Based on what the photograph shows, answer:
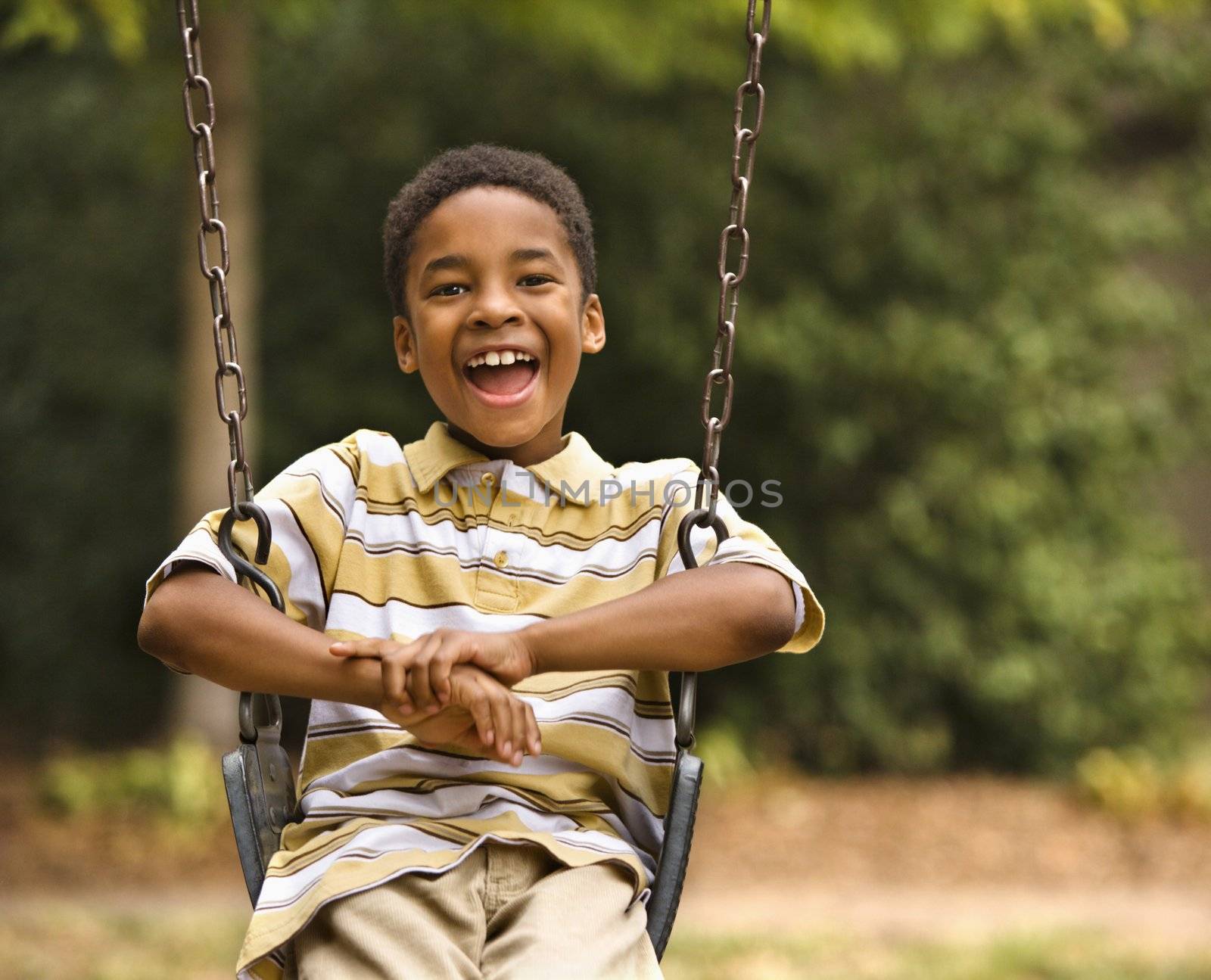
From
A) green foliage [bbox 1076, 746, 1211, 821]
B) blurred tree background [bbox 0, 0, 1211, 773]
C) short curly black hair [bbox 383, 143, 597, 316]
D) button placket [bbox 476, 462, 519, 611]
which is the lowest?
button placket [bbox 476, 462, 519, 611]

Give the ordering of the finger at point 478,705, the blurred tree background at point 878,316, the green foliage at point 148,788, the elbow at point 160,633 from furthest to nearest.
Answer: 1. the blurred tree background at point 878,316
2. the green foliage at point 148,788
3. the elbow at point 160,633
4. the finger at point 478,705

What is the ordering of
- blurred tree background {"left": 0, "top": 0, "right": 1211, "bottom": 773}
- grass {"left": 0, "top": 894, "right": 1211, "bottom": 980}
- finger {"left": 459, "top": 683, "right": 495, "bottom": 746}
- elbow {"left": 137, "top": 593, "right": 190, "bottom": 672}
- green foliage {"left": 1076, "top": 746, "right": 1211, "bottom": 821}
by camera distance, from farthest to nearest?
blurred tree background {"left": 0, "top": 0, "right": 1211, "bottom": 773} < green foliage {"left": 1076, "top": 746, "right": 1211, "bottom": 821} < grass {"left": 0, "top": 894, "right": 1211, "bottom": 980} < elbow {"left": 137, "top": 593, "right": 190, "bottom": 672} < finger {"left": 459, "top": 683, "right": 495, "bottom": 746}

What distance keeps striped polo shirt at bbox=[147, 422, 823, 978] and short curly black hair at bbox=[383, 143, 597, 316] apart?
263 millimetres

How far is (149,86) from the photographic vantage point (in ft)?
26.1

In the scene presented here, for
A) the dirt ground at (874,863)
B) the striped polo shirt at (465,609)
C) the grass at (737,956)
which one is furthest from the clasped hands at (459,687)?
the dirt ground at (874,863)

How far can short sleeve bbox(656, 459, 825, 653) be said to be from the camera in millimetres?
2182

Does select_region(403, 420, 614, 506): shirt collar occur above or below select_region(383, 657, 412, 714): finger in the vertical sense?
above

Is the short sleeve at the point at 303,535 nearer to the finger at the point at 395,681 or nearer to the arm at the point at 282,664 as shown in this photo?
the arm at the point at 282,664

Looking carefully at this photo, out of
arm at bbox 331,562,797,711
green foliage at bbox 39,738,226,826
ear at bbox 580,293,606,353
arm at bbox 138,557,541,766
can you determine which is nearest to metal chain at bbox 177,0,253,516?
arm at bbox 138,557,541,766

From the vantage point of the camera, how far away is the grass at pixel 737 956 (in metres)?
4.99

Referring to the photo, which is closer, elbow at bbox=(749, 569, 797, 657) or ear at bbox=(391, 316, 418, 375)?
elbow at bbox=(749, 569, 797, 657)

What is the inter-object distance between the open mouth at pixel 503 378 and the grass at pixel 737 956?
3206 millimetres

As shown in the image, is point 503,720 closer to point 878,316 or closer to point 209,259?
point 209,259

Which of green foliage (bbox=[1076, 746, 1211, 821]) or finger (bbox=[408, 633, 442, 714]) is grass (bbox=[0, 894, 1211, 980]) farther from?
finger (bbox=[408, 633, 442, 714])
